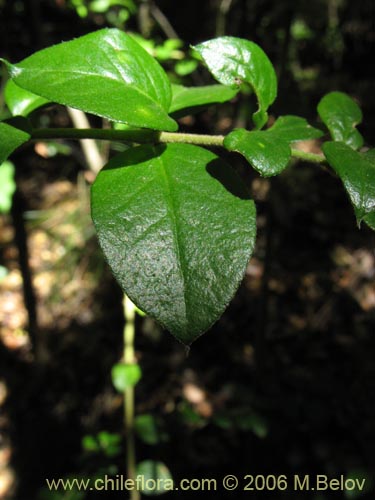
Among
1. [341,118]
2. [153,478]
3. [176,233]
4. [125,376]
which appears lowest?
[153,478]

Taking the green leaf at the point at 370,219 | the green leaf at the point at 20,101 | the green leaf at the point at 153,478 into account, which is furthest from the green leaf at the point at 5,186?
the green leaf at the point at 370,219

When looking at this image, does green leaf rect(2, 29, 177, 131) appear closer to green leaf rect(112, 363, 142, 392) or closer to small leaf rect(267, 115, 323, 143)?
small leaf rect(267, 115, 323, 143)

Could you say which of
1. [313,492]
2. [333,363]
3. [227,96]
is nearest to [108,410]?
[313,492]

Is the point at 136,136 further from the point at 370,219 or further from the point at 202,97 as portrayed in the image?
the point at 370,219

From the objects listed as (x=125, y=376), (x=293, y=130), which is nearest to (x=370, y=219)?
(x=293, y=130)

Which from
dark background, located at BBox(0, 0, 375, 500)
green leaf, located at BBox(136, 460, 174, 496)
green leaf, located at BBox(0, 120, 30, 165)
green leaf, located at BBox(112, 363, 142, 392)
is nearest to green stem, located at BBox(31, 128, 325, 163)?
green leaf, located at BBox(0, 120, 30, 165)

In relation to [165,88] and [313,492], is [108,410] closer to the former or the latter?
[313,492]
